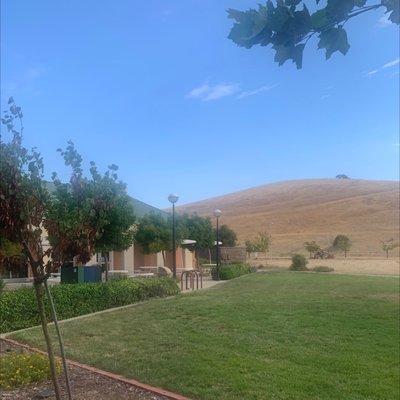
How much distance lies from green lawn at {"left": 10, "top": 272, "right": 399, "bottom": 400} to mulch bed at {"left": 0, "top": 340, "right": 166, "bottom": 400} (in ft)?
1.04

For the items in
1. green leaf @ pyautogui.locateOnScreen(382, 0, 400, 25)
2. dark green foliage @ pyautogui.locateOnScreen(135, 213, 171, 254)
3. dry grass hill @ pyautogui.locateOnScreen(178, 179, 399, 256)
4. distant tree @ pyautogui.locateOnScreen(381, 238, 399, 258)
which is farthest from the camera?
dry grass hill @ pyautogui.locateOnScreen(178, 179, 399, 256)

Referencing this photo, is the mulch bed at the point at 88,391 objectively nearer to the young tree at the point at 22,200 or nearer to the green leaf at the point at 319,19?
the young tree at the point at 22,200

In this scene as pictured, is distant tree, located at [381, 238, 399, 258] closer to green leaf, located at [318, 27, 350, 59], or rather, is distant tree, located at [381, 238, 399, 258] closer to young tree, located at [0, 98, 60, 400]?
young tree, located at [0, 98, 60, 400]

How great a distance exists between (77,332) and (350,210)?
305ft

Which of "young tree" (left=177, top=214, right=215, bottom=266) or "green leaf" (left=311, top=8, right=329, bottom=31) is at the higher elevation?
"young tree" (left=177, top=214, right=215, bottom=266)

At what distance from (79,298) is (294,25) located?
11.3 m

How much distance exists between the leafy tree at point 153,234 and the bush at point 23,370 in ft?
64.1

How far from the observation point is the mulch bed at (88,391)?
5.82m

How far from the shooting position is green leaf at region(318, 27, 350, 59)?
2.12m

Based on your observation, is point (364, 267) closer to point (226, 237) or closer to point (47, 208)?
point (226, 237)

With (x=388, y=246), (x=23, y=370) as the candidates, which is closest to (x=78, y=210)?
(x=23, y=370)

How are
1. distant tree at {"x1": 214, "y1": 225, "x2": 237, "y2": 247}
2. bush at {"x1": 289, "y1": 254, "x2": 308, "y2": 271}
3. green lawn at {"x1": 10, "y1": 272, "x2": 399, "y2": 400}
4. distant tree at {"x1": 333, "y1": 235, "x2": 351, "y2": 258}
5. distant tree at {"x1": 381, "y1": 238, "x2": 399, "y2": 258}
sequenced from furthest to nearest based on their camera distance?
distant tree at {"x1": 333, "y1": 235, "x2": 351, "y2": 258} → distant tree at {"x1": 381, "y1": 238, "x2": 399, "y2": 258} → distant tree at {"x1": 214, "y1": 225, "x2": 237, "y2": 247} → bush at {"x1": 289, "y1": 254, "x2": 308, "y2": 271} → green lawn at {"x1": 10, "y1": 272, "x2": 399, "y2": 400}

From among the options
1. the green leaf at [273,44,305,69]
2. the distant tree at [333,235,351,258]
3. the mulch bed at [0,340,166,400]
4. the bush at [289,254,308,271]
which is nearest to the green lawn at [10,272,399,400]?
the mulch bed at [0,340,166,400]

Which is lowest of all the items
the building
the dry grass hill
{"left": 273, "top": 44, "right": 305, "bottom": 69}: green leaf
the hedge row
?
the hedge row
